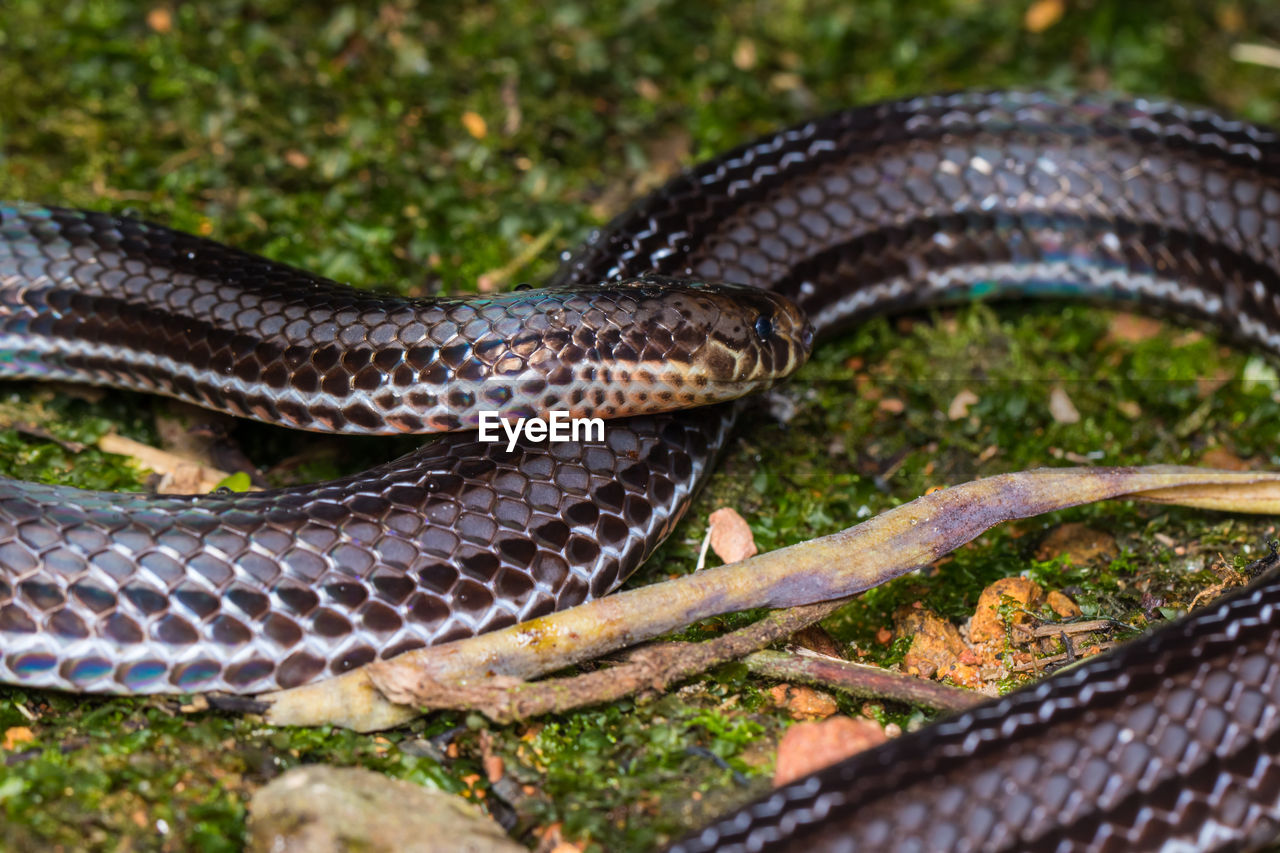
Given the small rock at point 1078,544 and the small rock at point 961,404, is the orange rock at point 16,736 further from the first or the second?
the small rock at point 961,404

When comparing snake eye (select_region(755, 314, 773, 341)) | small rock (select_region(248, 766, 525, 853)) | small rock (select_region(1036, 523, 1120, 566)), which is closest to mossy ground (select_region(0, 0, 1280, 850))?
small rock (select_region(1036, 523, 1120, 566))

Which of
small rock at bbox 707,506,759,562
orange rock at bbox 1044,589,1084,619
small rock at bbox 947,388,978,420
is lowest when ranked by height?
orange rock at bbox 1044,589,1084,619

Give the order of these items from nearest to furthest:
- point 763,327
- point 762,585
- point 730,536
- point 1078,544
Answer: point 762,585
point 763,327
point 730,536
point 1078,544

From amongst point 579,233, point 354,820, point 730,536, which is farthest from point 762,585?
point 579,233

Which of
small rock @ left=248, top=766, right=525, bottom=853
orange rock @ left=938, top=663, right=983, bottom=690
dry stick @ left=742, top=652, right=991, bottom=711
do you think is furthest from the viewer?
orange rock @ left=938, top=663, right=983, bottom=690

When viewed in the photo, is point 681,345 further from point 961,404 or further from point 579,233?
point 579,233

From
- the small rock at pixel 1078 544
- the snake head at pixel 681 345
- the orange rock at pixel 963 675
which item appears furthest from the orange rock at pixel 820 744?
the small rock at pixel 1078 544

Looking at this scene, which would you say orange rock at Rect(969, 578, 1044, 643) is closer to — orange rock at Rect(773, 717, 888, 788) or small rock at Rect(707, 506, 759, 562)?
orange rock at Rect(773, 717, 888, 788)
